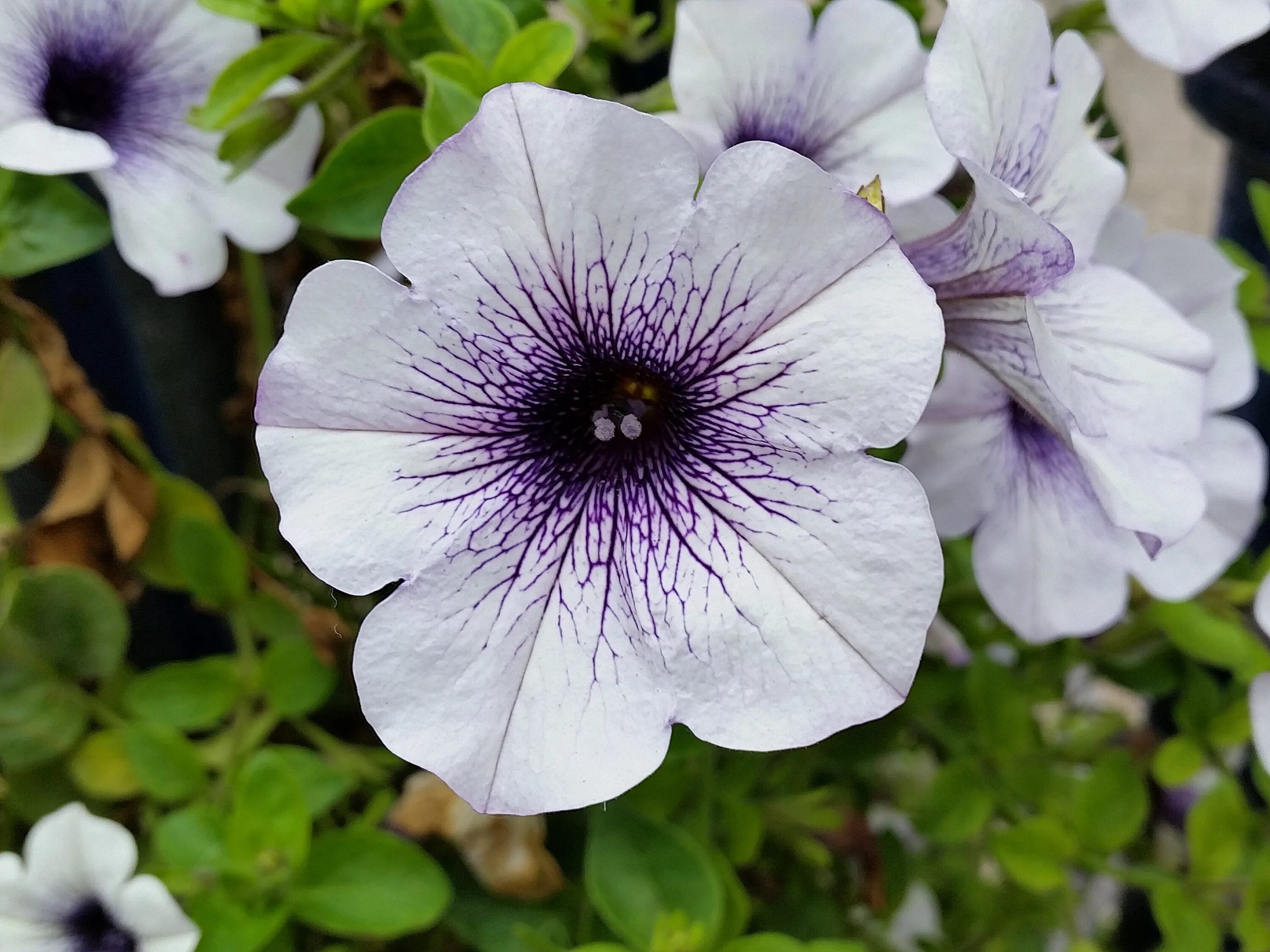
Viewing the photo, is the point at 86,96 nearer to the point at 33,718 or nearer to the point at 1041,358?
the point at 33,718

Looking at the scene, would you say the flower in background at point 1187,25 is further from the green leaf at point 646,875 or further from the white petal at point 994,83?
the green leaf at point 646,875

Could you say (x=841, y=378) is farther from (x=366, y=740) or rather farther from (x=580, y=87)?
(x=366, y=740)

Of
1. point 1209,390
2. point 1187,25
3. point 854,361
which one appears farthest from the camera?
point 1209,390

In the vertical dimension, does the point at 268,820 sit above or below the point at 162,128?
below

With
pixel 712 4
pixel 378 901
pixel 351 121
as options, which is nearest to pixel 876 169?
pixel 712 4

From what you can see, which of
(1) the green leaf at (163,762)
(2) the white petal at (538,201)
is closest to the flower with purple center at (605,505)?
(2) the white petal at (538,201)

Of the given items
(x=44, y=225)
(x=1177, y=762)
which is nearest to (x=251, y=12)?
(x=44, y=225)
